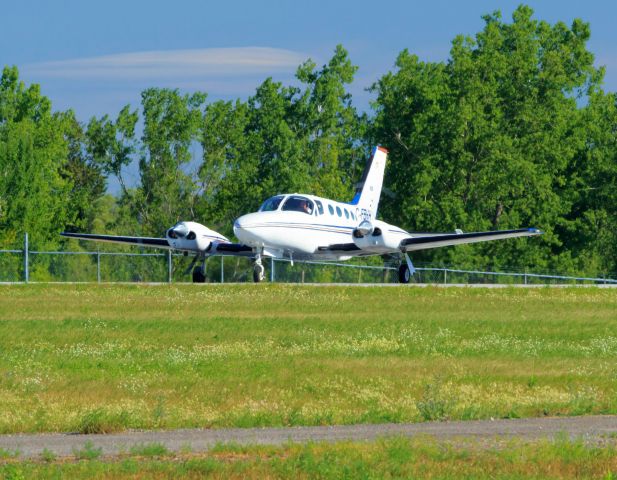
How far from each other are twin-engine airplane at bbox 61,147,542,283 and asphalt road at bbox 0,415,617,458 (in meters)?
28.0

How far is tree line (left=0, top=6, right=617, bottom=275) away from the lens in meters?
79.9

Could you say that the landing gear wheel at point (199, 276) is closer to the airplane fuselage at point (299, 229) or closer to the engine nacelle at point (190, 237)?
the engine nacelle at point (190, 237)

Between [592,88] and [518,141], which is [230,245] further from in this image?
[592,88]

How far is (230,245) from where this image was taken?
48.3 metres

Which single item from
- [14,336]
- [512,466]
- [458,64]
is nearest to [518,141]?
[458,64]

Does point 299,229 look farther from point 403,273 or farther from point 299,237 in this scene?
point 403,273

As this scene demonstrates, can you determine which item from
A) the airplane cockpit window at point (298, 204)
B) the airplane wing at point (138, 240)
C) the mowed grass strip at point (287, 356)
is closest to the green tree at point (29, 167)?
the airplane wing at point (138, 240)

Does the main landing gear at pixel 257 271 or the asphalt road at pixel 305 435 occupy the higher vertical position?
the main landing gear at pixel 257 271

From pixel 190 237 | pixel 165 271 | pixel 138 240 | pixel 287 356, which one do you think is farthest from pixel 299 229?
pixel 287 356

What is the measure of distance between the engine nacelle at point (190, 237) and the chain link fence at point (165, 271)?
3827 mm

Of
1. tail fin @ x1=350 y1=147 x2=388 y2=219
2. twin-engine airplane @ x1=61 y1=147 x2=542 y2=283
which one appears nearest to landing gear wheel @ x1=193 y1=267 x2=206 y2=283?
twin-engine airplane @ x1=61 y1=147 x2=542 y2=283

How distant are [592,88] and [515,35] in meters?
9.70

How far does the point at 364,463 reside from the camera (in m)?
13.8

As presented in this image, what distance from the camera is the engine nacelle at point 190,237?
47.8 metres
